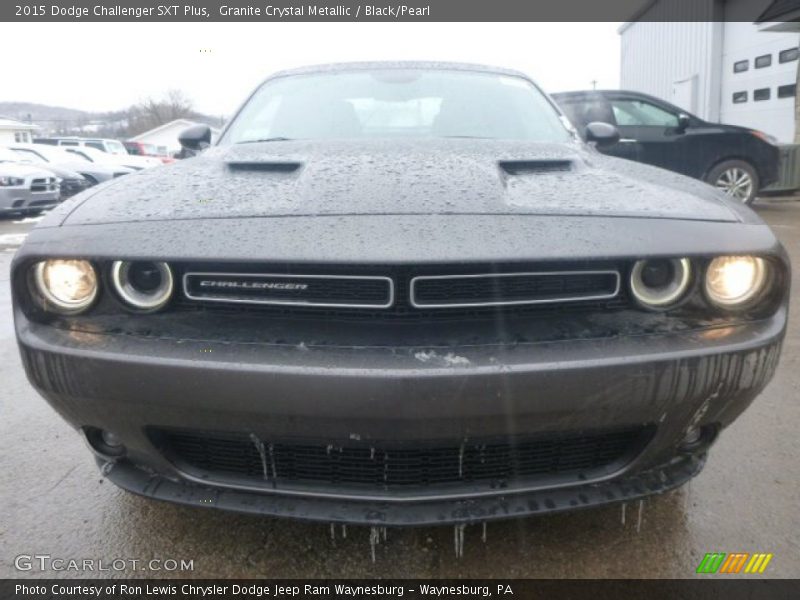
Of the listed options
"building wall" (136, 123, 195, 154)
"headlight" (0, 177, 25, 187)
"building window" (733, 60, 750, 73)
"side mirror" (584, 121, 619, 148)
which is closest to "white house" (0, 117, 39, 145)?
"building wall" (136, 123, 195, 154)

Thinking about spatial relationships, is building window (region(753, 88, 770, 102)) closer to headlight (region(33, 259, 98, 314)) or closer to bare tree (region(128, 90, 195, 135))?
headlight (region(33, 259, 98, 314))

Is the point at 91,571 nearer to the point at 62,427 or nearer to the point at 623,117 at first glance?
the point at 62,427

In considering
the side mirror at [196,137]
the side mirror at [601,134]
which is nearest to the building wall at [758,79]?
the side mirror at [601,134]

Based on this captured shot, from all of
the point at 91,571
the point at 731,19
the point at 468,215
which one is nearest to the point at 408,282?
the point at 468,215

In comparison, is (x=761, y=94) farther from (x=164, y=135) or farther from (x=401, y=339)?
(x=164, y=135)

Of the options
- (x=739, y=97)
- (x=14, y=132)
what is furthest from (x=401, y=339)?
(x=14, y=132)

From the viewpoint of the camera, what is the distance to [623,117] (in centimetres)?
864

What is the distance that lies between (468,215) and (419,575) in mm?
986

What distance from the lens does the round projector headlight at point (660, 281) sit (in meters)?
1.52

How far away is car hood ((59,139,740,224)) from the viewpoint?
1.52m

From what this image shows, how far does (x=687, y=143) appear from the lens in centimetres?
870

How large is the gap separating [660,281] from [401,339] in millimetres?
681

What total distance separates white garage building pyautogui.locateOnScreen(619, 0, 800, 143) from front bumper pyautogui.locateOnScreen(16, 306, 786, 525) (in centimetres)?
1434

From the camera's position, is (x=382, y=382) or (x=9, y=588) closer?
(x=382, y=382)
